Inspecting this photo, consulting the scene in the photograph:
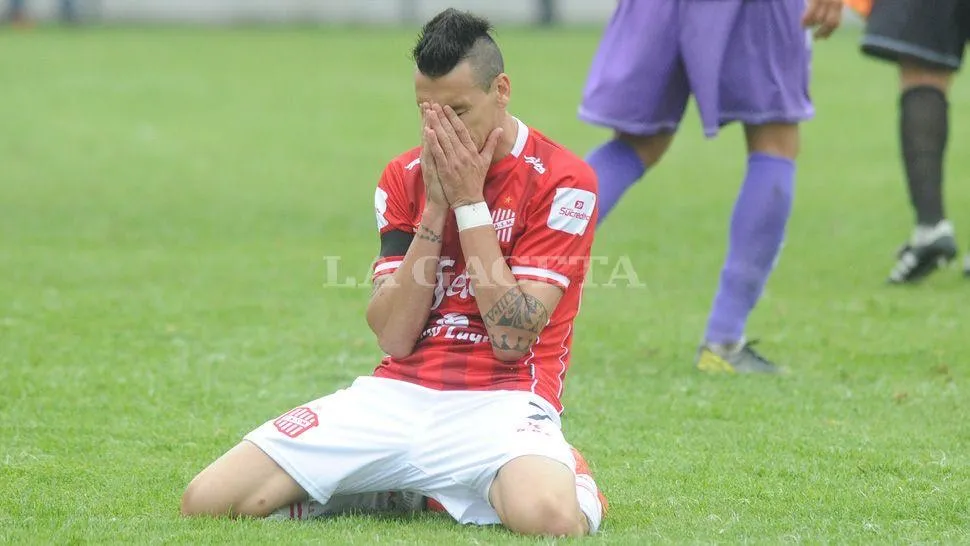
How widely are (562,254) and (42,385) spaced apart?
233 cm

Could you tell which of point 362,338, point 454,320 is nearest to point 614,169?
point 362,338

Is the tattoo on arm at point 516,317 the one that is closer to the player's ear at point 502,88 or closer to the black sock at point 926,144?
the player's ear at point 502,88

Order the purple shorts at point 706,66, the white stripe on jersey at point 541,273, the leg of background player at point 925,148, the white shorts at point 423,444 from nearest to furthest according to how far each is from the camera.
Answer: the white shorts at point 423,444 → the white stripe on jersey at point 541,273 → the purple shorts at point 706,66 → the leg of background player at point 925,148

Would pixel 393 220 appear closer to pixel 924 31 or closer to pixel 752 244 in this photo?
pixel 752 244

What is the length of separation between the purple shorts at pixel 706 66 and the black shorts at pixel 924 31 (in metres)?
1.76

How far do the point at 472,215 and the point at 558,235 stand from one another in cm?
25

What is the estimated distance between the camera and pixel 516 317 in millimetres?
3865

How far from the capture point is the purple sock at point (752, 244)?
5.77 meters

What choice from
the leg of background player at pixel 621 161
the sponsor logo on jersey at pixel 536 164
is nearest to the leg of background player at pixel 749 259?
the leg of background player at pixel 621 161

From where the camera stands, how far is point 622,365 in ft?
19.5

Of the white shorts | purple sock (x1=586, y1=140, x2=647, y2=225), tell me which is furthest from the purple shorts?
the white shorts

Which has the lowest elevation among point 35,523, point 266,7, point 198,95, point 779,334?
point 266,7

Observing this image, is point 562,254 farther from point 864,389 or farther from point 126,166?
point 126,166

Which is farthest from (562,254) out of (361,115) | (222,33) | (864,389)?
(222,33)
